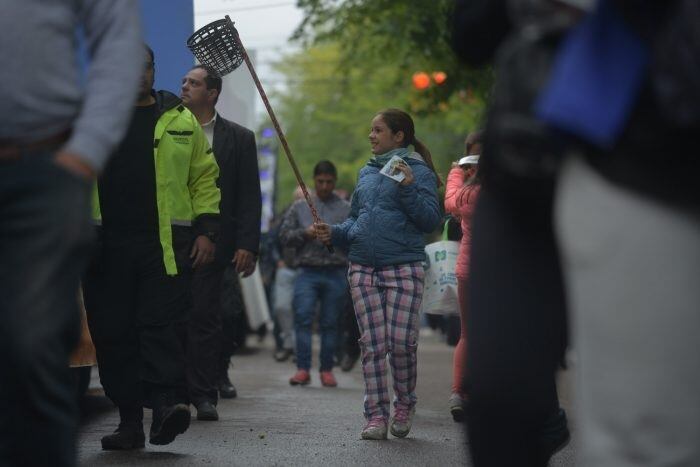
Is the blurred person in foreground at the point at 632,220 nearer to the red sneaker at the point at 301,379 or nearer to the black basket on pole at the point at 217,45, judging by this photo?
the black basket on pole at the point at 217,45

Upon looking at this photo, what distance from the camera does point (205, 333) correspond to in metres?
9.46

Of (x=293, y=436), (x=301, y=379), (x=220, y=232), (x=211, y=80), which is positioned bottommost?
(x=301, y=379)

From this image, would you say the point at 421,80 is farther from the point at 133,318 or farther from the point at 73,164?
the point at 73,164

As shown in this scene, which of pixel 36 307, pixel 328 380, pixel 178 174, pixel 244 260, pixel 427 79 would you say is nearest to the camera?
pixel 36 307

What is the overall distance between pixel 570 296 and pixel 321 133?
48.8 m

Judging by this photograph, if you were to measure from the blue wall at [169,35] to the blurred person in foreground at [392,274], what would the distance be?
1915mm

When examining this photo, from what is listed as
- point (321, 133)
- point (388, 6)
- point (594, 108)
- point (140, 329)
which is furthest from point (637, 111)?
point (321, 133)

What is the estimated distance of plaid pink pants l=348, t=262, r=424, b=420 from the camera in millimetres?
8148

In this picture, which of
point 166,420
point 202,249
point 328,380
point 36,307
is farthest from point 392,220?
point 36,307

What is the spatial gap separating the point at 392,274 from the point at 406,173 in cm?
60

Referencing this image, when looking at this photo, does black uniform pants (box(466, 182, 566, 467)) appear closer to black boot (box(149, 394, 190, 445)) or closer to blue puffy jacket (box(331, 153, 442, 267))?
black boot (box(149, 394, 190, 445))

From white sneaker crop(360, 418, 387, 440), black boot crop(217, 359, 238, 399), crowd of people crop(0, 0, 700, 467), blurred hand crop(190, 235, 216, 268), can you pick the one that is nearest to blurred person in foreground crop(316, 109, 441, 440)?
white sneaker crop(360, 418, 387, 440)

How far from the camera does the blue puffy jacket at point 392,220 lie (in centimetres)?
820

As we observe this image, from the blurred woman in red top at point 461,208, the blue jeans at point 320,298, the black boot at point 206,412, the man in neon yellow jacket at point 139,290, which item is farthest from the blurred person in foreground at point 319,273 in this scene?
the man in neon yellow jacket at point 139,290
